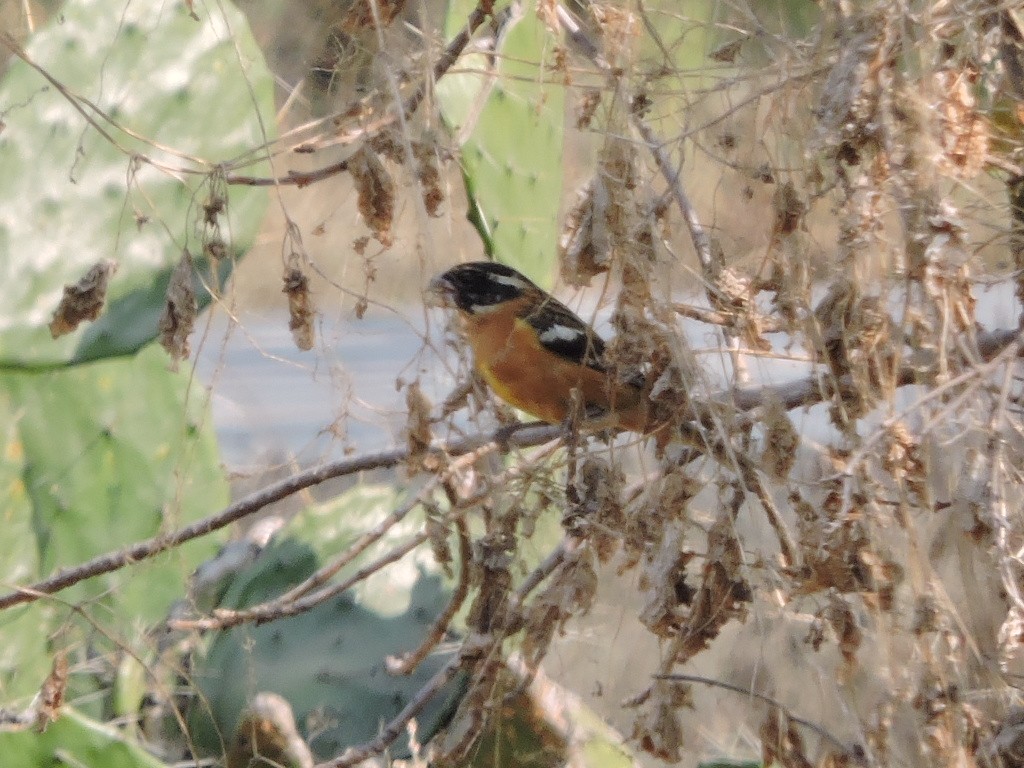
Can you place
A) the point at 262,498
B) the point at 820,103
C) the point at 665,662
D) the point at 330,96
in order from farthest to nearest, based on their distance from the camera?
the point at 330,96, the point at 262,498, the point at 665,662, the point at 820,103

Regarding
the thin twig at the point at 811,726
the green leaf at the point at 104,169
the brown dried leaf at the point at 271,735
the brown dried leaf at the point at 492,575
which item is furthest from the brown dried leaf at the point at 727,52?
the brown dried leaf at the point at 271,735

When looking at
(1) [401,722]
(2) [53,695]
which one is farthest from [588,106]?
(2) [53,695]

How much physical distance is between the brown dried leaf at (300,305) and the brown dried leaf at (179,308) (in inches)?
5.6

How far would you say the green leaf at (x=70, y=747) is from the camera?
204 centimetres

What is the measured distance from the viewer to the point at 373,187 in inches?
71.9

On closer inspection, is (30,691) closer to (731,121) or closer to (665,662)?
(665,662)

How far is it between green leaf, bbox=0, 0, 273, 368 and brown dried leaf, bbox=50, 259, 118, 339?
22.1 inches

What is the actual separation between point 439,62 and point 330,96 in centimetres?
30

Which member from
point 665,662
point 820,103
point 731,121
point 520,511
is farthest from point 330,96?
point 665,662

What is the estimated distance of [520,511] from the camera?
1.83m

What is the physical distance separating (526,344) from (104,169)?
1009mm

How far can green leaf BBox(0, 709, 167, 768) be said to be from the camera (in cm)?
204

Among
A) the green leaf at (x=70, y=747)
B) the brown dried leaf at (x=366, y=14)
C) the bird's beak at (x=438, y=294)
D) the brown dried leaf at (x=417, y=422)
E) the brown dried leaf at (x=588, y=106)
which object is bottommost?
the green leaf at (x=70, y=747)

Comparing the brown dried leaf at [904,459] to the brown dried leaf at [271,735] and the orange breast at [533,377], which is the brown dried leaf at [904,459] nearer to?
the orange breast at [533,377]
